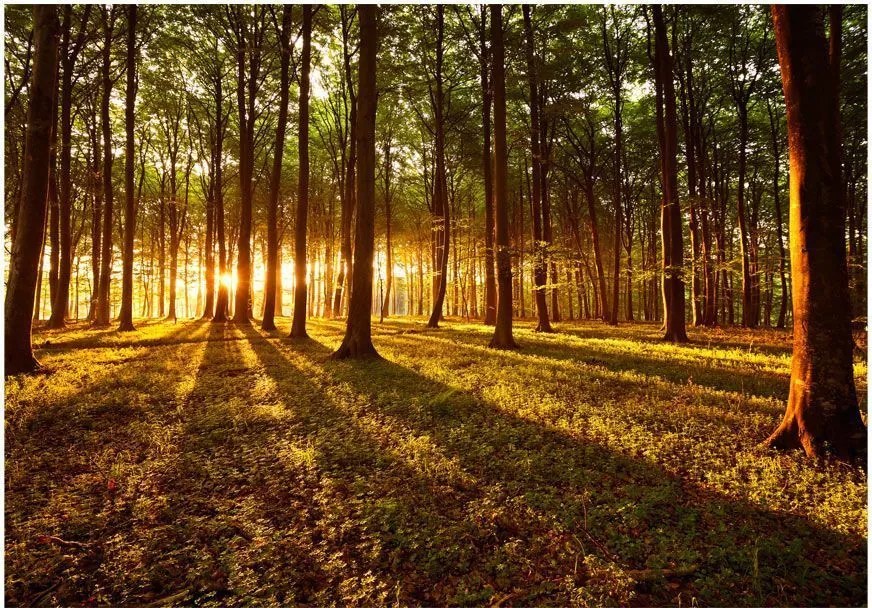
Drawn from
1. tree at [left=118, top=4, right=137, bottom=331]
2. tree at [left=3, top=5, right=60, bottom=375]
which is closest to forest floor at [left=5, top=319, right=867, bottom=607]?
tree at [left=3, top=5, right=60, bottom=375]

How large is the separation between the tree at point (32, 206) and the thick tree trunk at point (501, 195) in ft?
37.8

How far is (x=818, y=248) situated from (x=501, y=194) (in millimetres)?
9159

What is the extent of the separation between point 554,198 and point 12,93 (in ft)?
116

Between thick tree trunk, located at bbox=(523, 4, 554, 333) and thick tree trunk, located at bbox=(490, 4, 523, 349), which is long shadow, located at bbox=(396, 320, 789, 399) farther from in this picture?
thick tree trunk, located at bbox=(523, 4, 554, 333)

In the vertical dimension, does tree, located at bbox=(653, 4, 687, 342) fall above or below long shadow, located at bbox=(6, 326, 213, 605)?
above

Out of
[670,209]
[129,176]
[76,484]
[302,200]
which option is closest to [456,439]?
[76,484]

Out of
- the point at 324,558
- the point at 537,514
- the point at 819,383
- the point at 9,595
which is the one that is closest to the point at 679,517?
the point at 537,514

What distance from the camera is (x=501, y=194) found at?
41.3 feet

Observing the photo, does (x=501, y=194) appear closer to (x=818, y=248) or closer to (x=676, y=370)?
(x=676, y=370)

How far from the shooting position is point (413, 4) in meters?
17.9

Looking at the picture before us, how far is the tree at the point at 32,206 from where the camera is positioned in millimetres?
8359

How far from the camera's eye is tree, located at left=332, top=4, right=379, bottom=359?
10531 millimetres

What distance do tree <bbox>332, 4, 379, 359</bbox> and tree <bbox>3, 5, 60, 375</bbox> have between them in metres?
6.96

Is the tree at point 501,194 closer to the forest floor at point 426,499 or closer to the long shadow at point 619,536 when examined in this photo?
the forest floor at point 426,499
